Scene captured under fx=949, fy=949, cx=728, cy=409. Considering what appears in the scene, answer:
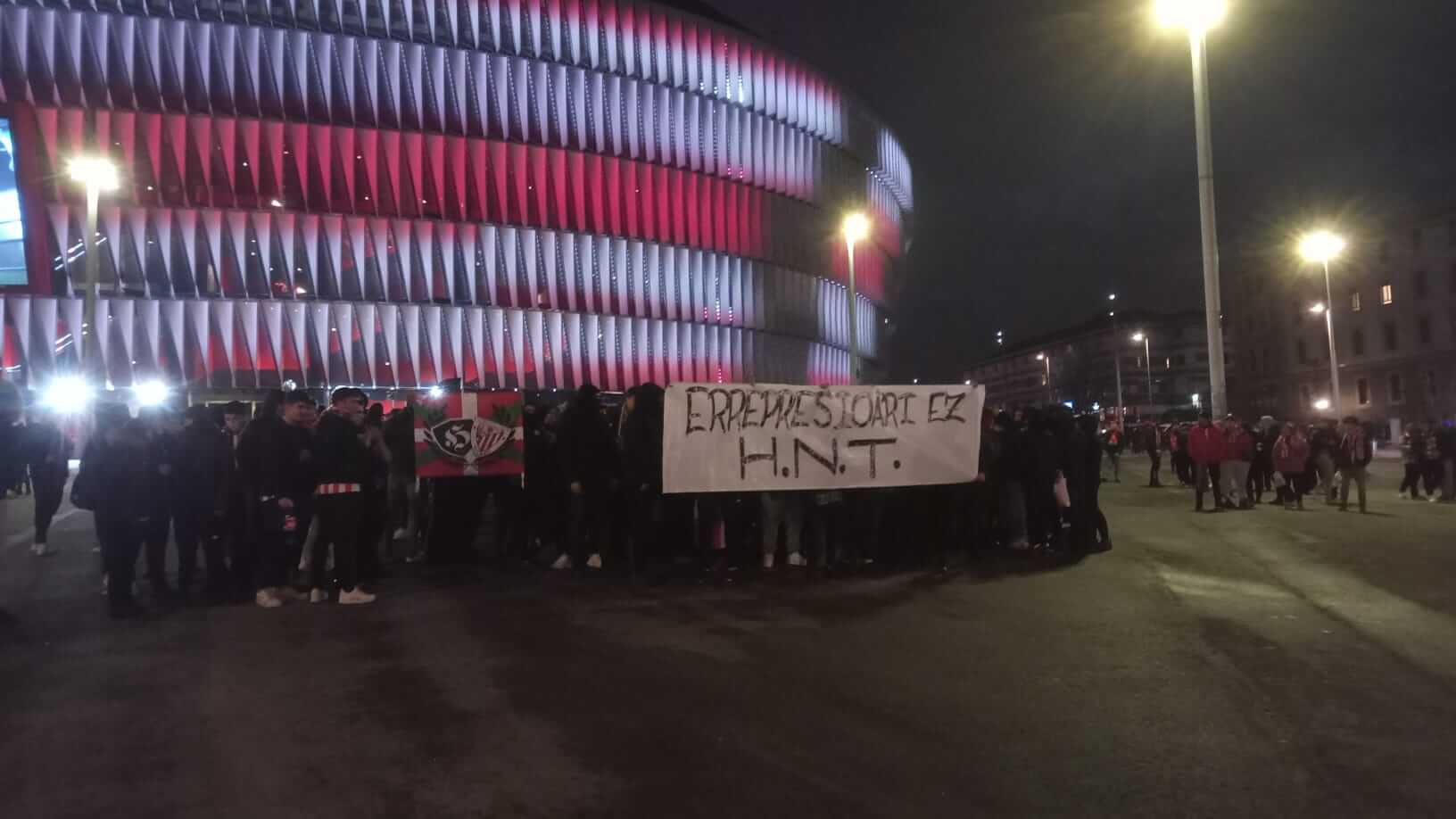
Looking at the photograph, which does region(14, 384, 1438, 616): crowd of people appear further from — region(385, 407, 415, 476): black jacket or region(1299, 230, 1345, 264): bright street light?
region(1299, 230, 1345, 264): bright street light

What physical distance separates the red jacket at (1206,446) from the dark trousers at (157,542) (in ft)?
49.2

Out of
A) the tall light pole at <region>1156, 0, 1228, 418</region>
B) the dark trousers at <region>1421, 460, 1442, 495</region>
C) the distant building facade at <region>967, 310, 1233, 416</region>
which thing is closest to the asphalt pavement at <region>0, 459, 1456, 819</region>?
the tall light pole at <region>1156, 0, 1228, 418</region>

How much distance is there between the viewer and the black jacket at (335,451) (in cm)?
807

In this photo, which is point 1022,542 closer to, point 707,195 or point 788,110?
point 707,195

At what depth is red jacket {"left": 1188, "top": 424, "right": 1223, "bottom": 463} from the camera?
15.9 metres

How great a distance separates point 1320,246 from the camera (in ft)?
119

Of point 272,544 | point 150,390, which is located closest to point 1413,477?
point 272,544

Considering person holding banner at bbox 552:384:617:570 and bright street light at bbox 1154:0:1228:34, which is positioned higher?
bright street light at bbox 1154:0:1228:34

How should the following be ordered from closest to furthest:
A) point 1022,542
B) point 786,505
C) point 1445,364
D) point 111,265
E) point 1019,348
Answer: point 786,505
point 1022,542
point 111,265
point 1445,364
point 1019,348

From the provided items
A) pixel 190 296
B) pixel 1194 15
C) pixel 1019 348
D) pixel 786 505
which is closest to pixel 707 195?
pixel 190 296

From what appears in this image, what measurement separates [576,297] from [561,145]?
716 cm

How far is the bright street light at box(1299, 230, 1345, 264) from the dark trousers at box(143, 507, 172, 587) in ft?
128

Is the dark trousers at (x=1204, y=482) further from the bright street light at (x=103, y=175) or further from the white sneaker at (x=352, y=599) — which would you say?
the bright street light at (x=103, y=175)

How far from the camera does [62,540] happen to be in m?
13.4
